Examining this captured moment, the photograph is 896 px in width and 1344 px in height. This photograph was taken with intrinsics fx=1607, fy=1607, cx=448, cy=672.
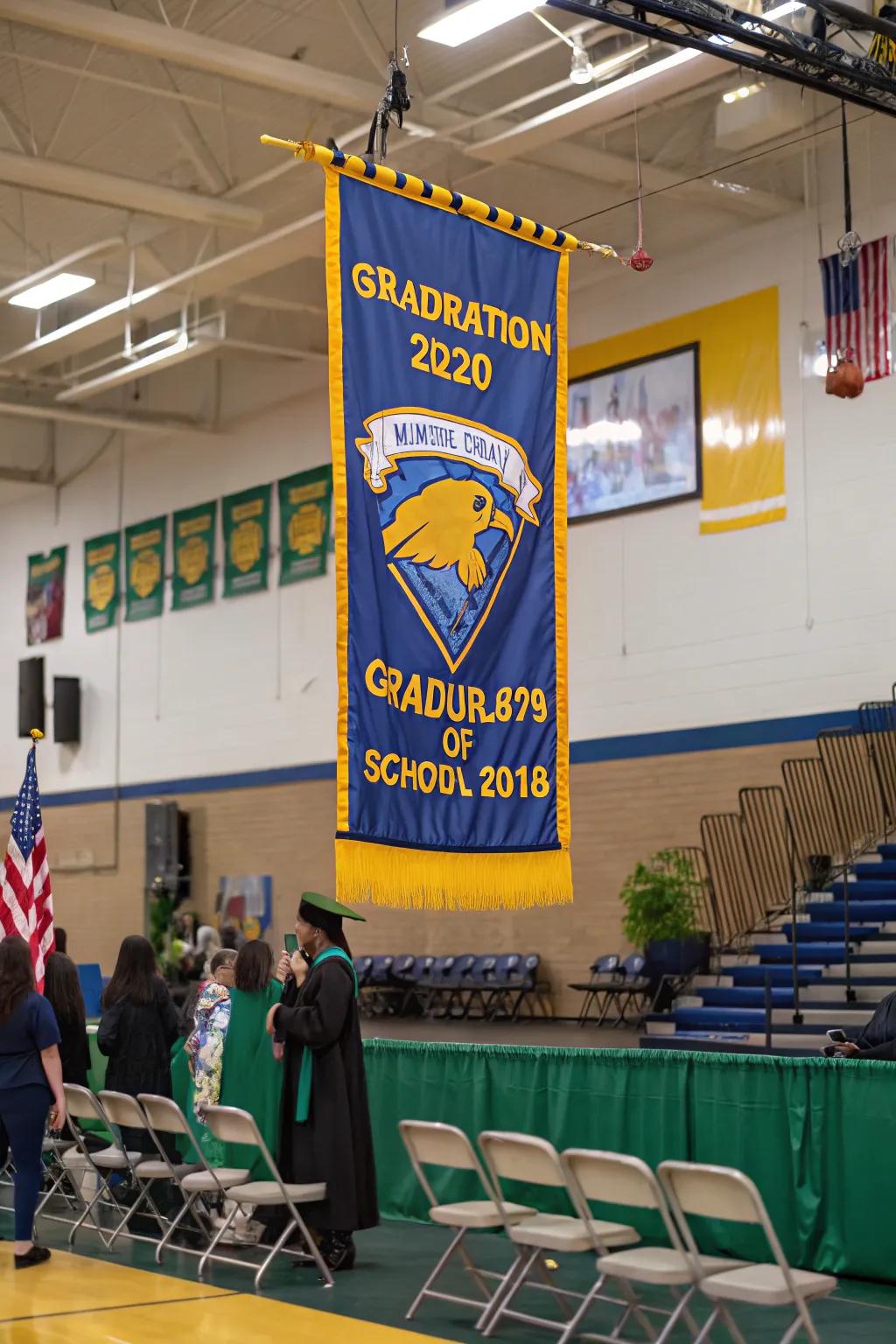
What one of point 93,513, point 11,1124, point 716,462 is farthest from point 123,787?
point 11,1124

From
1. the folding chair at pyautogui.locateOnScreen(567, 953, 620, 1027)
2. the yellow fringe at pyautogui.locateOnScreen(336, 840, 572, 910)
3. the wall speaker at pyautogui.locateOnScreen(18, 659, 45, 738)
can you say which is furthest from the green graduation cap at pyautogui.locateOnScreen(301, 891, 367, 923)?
the wall speaker at pyautogui.locateOnScreen(18, 659, 45, 738)

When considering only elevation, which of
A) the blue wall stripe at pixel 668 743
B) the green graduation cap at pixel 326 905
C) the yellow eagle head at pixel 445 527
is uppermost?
the yellow eagle head at pixel 445 527

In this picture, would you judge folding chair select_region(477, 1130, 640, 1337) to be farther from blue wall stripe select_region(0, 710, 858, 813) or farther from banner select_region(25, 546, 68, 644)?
banner select_region(25, 546, 68, 644)

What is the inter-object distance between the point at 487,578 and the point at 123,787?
733 inches

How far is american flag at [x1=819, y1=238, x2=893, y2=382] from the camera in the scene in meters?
14.3

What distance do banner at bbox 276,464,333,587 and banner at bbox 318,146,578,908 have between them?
14.0 meters

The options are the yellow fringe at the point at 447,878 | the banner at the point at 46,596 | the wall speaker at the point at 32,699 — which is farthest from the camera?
the banner at the point at 46,596

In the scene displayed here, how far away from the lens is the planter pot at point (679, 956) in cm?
1525

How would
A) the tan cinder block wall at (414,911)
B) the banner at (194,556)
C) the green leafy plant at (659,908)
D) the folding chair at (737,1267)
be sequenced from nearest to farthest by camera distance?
the folding chair at (737,1267) → the green leafy plant at (659,908) → the tan cinder block wall at (414,911) → the banner at (194,556)

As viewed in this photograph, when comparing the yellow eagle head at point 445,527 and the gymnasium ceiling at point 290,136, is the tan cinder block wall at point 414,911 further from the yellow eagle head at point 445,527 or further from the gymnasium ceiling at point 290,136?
the yellow eagle head at point 445,527

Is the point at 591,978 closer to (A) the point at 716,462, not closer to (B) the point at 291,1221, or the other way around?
(A) the point at 716,462

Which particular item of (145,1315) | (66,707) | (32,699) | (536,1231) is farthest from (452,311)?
(32,699)

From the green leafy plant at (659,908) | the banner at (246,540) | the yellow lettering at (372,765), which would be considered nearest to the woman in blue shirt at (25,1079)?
the yellow lettering at (372,765)

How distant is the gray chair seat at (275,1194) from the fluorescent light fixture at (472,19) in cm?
782
